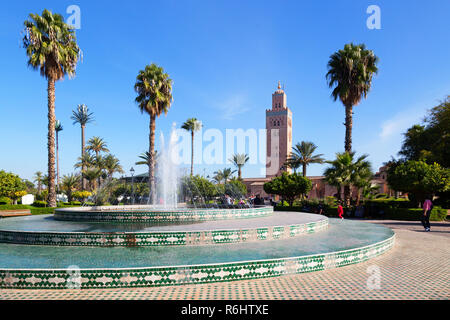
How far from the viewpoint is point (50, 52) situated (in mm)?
18484

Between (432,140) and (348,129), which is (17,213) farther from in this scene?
(432,140)

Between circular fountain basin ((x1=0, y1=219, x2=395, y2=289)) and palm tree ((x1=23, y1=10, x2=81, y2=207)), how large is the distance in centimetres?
1450

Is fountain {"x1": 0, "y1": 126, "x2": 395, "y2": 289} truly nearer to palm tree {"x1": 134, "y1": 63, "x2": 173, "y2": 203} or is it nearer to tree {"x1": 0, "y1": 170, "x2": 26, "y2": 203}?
palm tree {"x1": 134, "y1": 63, "x2": 173, "y2": 203}

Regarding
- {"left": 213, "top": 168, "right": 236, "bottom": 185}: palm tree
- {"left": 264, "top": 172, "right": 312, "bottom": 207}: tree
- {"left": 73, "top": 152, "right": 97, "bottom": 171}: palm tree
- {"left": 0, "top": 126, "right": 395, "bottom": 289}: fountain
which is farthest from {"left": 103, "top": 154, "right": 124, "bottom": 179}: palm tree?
{"left": 0, "top": 126, "right": 395, "bottom": 289}: fountain

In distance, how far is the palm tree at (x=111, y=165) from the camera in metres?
45.9

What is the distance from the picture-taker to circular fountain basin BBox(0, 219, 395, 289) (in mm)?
4164

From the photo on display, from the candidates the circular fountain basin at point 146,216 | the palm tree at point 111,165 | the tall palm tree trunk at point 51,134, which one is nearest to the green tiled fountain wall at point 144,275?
the circular fountain basin at point 146,216

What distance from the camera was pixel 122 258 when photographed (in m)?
5.00

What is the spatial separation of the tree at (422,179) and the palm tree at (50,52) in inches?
866
